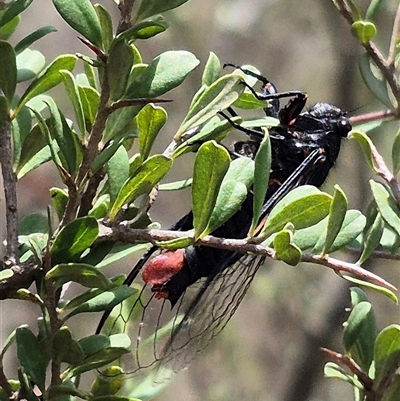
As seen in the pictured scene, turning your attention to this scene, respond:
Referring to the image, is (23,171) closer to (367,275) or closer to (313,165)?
(367,275)

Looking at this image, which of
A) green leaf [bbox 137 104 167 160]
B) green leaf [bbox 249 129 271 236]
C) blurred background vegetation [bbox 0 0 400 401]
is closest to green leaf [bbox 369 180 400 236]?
green leaf [bbox 249 129 271 236]

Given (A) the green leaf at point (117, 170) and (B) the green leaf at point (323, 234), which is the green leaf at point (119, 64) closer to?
(A) the green leaf at point (117, 170)

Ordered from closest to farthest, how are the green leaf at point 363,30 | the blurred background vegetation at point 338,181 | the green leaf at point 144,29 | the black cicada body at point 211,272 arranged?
the green leaf at point 144,29, the green leaf at point 363,30, the black cicada body at point 211,272, the blurred background vegetation at point 338,181

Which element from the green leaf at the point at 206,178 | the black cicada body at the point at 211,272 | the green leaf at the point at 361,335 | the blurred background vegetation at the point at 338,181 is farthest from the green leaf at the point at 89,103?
the blurred background vegetation at the point at 338,181

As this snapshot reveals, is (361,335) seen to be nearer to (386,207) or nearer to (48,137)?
(386,207)

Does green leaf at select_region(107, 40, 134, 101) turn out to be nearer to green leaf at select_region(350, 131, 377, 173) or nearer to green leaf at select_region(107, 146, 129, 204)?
green leaf at select_region(107, 146, 129, 204)
